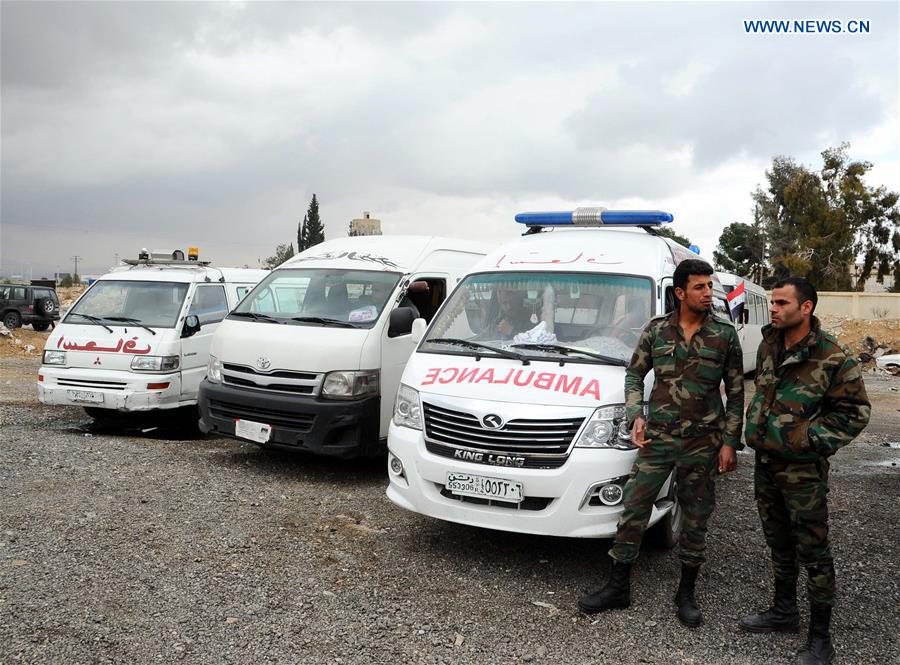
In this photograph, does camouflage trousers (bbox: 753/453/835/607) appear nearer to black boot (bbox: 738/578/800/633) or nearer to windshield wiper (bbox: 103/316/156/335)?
black boot (bbox: 738/578/800/633)

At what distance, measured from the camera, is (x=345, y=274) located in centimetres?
760

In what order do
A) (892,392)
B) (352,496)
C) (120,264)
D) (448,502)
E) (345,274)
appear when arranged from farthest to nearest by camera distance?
(892,392) → (120,264) → (345,274) → (352,496) → (448,502)

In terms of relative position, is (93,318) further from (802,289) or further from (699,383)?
(802,289)

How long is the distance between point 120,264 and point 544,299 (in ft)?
23.2

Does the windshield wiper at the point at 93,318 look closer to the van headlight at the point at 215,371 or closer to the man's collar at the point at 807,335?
the van headlight at the point at 215,371

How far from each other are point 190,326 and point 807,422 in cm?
703

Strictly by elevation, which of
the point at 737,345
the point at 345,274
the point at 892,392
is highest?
the point at 345,274

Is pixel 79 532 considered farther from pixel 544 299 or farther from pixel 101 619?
pixel 544 299

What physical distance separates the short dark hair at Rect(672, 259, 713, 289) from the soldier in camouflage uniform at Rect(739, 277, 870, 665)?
0.40 metres

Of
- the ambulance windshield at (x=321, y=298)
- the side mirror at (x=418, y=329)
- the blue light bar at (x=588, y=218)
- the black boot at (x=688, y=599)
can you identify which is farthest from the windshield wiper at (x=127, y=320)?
the black boot at (x=688, y=599)

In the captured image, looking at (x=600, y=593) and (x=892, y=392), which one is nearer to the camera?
(x=600, y=593)

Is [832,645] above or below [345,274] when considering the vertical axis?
below

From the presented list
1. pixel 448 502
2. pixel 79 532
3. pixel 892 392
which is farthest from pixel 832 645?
pixel 892 392

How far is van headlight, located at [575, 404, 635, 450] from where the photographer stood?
4383 millimetres
